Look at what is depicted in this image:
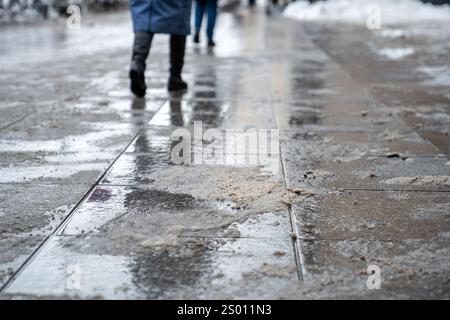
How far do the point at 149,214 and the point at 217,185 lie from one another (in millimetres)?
558

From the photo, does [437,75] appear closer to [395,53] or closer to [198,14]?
[395,53]

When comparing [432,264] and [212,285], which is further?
[432,264]

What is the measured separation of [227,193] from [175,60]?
11.7ft

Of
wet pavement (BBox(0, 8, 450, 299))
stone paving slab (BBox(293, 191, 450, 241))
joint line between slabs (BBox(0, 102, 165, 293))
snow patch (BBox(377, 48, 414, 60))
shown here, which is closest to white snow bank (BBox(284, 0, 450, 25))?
snow patch (BBox(377, 48, 414, 60))

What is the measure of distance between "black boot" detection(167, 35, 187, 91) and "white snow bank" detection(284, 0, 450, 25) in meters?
11.2

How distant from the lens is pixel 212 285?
219 centimetres

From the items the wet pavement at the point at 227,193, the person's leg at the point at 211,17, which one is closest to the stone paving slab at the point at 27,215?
the wet pavement at the point at 227,193

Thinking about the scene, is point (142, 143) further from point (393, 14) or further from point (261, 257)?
point (393, 14)

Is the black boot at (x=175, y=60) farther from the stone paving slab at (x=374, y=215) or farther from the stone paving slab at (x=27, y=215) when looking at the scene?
the stone paving slab at (x=374, y=215)

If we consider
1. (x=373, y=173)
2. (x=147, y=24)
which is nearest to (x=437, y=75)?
(x=147, y=24)

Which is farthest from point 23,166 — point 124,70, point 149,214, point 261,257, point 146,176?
point 124,70

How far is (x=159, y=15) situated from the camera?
5977 millimetres

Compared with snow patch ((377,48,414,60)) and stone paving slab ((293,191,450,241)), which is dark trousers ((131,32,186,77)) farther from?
snow patch ((377,48,414,60))
